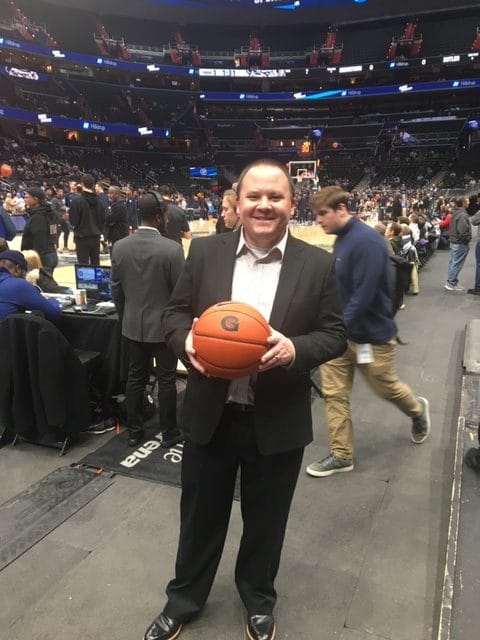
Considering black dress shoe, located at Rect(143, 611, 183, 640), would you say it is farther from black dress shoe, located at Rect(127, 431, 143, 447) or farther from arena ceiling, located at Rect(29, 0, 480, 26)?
arena ceiling, located at Rect(29, 0, 480, 26)

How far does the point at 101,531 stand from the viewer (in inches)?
104

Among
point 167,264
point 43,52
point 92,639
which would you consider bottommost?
point 92,639

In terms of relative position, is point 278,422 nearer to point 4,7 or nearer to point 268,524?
point 268,524

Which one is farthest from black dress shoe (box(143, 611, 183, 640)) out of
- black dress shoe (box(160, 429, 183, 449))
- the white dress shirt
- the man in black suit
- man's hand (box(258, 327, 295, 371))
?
the man in black suit

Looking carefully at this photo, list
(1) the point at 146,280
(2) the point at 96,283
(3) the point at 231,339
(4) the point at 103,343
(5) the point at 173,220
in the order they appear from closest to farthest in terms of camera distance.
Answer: (3) the point at 231,339
(1) the point at 146,280
(4) the point at 103,343
(2) the point at 96,283
(5) the point at 173,220

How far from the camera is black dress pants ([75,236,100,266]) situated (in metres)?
7.27


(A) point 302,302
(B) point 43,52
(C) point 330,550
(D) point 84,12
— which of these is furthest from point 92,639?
(D) point 84,12

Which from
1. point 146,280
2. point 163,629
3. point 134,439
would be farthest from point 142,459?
point 163,629

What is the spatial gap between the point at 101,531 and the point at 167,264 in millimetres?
1759

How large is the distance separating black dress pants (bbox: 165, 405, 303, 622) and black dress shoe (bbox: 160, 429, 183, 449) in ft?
5.31

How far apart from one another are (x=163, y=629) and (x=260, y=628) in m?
0.40

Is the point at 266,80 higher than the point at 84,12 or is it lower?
lower

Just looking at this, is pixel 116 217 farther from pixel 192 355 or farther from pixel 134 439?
pixel 192 355

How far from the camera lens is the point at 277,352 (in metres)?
1.43
